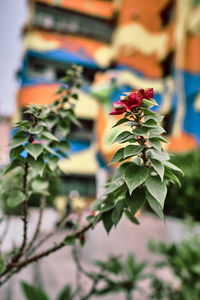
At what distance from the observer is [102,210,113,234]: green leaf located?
108 cm

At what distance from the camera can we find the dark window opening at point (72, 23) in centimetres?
1446

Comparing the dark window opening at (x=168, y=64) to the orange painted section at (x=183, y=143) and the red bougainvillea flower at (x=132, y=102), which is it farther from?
the red bougainvillea flower at (x=132, y=102)

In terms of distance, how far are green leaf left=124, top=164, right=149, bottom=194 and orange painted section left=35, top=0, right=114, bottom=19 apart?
53.9ft

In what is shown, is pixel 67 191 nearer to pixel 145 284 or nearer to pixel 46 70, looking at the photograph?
pixel 46 70

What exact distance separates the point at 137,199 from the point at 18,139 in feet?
1.88

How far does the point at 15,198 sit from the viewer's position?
1.24 meters

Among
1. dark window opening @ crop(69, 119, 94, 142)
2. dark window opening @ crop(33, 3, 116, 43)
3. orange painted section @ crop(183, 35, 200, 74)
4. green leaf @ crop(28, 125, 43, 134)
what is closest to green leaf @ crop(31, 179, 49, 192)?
green leaf @ crop(28, 125, 43, 134)

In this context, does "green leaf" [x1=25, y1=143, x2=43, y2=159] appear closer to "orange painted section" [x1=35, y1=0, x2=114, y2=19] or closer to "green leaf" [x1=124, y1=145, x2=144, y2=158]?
"green leaf" [x1=124, y1=145, x2=144, y2=158]

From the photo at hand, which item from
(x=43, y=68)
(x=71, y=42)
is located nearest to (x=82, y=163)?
(x=43, y=68)

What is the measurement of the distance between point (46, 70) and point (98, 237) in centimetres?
1099

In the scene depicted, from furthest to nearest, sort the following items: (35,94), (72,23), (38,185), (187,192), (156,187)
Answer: (72,23)
(35,94)
(187,192)
(38,185)
(156,187)

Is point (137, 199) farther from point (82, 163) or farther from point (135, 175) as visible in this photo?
point (82, 163)

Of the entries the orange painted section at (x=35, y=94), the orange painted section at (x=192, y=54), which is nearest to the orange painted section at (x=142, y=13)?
the orange painted section at (x=192, y=54)

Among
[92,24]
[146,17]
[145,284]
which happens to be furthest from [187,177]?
[92,24]
